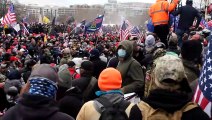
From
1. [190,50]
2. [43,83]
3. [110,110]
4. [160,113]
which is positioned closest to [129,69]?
[190,50]

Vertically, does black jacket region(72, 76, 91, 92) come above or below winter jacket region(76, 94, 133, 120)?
below

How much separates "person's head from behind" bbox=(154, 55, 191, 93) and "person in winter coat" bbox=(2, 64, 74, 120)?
2.65 ft

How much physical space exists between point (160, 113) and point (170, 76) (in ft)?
0.86

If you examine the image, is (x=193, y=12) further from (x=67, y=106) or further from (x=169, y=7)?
(x=67, y=106)

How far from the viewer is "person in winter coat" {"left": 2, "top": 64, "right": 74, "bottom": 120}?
10.1 feet

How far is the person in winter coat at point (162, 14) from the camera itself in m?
9.87

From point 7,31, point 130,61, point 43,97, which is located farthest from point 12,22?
point 43,97

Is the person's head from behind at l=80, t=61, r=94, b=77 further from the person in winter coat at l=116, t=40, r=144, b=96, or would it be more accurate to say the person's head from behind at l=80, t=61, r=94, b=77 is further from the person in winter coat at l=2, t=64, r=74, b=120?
the person in winter coat at l=2, t=64, r=74, b=120

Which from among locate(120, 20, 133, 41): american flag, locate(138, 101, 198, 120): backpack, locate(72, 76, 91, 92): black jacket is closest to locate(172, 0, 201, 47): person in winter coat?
locate(120, 20, 133, 41): american flag

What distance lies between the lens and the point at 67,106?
16.1 ft

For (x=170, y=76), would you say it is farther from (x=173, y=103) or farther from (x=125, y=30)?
(x=125, y=30)

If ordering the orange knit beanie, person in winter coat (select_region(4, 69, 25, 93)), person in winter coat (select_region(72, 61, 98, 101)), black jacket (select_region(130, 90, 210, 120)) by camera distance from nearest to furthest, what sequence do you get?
black jacket (select_region(130, 90, 210, 120))
the orange knit beanie
person in winter coat (select_region(72, 61, 98, 101))
person in winter coat (select_region(4, 69, 25, 93))

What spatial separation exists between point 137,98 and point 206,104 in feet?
6.56

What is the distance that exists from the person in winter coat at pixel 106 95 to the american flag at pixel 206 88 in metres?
0.72
